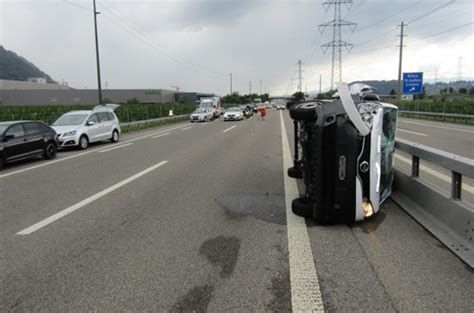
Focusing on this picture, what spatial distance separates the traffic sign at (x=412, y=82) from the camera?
38375 millimetres

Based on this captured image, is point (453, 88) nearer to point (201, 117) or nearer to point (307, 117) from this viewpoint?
point (201, 117)

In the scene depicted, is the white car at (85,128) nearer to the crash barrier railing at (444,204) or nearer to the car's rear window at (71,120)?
the car's rear window at (71,120)

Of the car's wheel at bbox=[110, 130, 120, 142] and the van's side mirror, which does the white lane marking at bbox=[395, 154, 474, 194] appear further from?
the car's wheel at bbox=[110, 130, 120, 142]

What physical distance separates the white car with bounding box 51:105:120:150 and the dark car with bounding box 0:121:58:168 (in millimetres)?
1786

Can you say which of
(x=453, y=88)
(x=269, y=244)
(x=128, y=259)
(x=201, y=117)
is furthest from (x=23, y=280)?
(x=453, y=88)

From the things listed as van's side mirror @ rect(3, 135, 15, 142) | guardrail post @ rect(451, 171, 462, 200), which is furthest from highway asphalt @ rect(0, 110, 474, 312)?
van's side mirror @ rect(3, 135, 15, 142)

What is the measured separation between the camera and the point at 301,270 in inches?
146

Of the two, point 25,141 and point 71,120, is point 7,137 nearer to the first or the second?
point 25,141

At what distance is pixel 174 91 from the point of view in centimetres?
12200

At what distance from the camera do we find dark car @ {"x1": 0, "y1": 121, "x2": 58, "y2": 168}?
10.9 metres

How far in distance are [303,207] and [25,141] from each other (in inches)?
392

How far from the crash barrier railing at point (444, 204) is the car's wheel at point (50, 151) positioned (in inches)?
431

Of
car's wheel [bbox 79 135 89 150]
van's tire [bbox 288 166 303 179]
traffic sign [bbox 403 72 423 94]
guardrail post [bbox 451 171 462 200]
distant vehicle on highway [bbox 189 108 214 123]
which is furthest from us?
traffic sign [bbox 403 72 423 94]

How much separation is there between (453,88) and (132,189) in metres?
127
